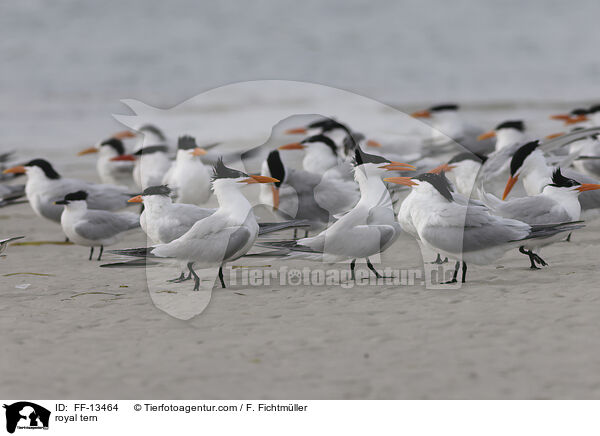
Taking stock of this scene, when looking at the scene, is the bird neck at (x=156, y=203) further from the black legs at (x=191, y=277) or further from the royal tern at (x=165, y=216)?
the black legs at (x=191, y=277)

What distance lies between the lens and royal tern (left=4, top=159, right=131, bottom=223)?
5.98 meters

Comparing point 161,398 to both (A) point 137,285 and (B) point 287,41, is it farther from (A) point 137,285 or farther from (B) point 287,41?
(B) point 287,41

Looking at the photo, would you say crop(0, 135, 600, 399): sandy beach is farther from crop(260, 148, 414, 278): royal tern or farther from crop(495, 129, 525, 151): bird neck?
crop(495, 129, 525, 151): bird neck

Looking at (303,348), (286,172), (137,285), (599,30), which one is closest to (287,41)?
(599,30)

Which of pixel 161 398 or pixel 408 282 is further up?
pixel 408 282

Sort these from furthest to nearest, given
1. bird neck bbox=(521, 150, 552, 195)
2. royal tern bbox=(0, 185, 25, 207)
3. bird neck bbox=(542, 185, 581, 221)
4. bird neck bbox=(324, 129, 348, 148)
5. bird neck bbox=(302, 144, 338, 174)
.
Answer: bird neck bbox=(324, 129, 348, 148), royal tern bbox=(0, 185, 25, 207), bird neck bbox=(302, 144, 338, 174), bird neck bbox=(521, 150, 552, 195), bird neck bbox=(542, 185, 581, 221)

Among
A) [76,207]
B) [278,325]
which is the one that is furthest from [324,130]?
[278,325]

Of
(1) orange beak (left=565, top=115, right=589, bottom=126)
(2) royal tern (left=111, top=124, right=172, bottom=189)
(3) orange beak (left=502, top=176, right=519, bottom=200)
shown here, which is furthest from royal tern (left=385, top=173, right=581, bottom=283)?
(1) orange beak (left=565, top=115, right=589, bottom=126)

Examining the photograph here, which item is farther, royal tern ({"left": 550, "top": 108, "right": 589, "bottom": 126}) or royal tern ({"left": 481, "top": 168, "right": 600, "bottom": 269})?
royal tern ({"left": 550, "top": 108, "right": 589, "bottom": 126})

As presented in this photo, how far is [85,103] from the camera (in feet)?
44.9

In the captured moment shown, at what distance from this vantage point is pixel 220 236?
3748 millimetres

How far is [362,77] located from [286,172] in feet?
36.2

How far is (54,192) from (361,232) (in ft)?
10.3
